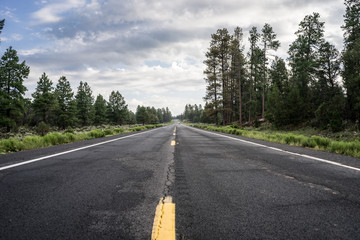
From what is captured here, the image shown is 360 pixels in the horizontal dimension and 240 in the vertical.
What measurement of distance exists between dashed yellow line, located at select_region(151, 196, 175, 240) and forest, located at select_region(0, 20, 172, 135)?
1060 inches

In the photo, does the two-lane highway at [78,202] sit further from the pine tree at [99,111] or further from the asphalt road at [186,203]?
the pine tree at [99,111]

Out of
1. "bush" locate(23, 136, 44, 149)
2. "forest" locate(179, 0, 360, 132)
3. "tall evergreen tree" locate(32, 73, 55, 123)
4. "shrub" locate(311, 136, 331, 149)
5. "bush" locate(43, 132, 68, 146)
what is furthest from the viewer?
"tall evergreen tree" locate(32, 73, 55, 123)

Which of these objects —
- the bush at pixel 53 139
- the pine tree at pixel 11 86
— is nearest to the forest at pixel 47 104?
the pine tree at pixel 11 86

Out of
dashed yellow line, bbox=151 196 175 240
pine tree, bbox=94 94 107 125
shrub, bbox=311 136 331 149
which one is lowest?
shrub, bbox=311 136 331 149

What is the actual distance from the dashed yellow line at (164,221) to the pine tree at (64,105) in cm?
4578

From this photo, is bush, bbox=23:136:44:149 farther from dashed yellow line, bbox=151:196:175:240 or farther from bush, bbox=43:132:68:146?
dashed yellow line, bbox=151:196:175:240

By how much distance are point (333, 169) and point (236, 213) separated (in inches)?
128

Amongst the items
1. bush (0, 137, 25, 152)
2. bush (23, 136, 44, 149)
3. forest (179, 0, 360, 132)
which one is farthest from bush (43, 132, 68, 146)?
forest (179, 0, 360, 132)

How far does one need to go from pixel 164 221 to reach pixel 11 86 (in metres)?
39.5

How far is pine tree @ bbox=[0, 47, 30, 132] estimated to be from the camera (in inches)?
1097

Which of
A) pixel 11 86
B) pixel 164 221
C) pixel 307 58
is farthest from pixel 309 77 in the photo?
pixel 11 86

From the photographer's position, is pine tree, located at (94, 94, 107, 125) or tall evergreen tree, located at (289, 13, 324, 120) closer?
tall evergreen tree, located at (289, 13, 324, 120)

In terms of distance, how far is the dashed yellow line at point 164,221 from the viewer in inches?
57.8

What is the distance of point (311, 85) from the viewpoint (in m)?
29.1
